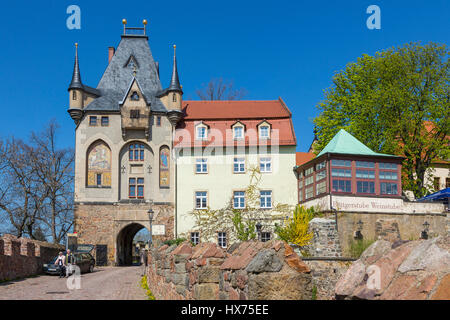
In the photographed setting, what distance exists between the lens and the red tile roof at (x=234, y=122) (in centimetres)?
4284

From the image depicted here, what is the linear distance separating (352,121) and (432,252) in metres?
39.6

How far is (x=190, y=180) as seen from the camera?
42.3m

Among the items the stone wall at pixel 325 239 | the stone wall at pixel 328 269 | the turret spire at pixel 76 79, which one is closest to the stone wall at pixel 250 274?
the stone wall at pixel 328 269

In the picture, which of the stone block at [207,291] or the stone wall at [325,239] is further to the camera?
the stone wall at [325,239]

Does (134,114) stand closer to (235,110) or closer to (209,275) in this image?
(235,110)

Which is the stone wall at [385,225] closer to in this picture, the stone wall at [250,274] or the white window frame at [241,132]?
the white window frame at [241,132]

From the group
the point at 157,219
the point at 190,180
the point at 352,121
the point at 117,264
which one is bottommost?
the point at 117,264

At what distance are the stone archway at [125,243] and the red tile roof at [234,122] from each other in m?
7.91

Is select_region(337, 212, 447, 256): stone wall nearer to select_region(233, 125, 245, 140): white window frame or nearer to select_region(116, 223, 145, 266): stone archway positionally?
select_region(233, 125, 245, 140): white window frame

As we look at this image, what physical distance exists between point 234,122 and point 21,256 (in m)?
21.4

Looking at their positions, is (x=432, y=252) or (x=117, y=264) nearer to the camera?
(x=432, y=252)
